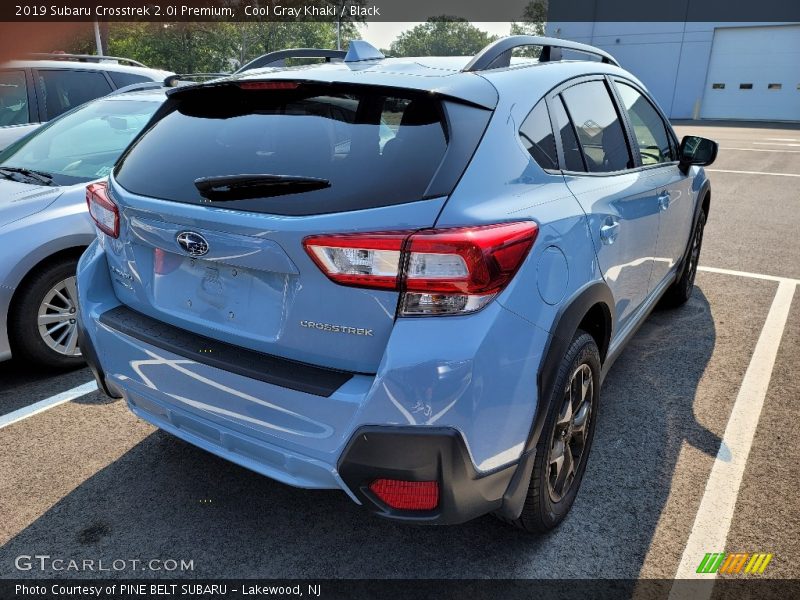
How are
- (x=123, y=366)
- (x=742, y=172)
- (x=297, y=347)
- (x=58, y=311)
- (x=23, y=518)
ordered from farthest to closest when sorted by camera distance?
(x=742, y=172), (x=58, y=311), (x=23, y=518), (x=123, y=366), (x=297, y=347)

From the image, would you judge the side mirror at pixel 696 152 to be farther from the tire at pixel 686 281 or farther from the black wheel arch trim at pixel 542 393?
the black wheel arch trim at pixel 542 393

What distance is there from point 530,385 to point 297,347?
73 cm

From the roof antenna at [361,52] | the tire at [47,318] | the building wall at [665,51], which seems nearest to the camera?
the roof antenna at [361,52]

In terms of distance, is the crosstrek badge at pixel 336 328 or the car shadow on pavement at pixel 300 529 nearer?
the crosstrek badge at pixel 336 328

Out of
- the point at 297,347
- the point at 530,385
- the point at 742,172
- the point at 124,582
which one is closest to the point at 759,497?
the point at 530,385

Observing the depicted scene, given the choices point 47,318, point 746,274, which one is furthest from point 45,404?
point 746,274

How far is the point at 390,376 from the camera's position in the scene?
172cm

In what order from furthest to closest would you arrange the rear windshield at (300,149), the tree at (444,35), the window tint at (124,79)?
the tree at (444,35)
the window tint at (124,79)
the rear windshield at (300,149)

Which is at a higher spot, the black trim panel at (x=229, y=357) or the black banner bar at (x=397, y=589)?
the black trim panel at (x=229, y=357)

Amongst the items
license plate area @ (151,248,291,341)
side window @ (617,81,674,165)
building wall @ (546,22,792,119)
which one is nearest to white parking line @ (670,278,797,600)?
side window @ (617,81,674,165)

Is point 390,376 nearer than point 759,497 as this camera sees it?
Yes

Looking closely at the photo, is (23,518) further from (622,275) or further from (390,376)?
(622,275)

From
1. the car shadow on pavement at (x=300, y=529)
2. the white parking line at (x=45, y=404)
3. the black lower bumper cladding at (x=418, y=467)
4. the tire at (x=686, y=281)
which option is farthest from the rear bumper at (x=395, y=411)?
the tire at (x=686, y=281)

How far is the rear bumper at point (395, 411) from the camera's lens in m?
1.72
